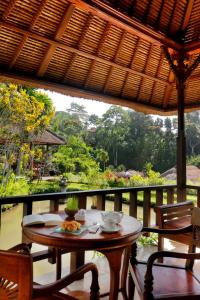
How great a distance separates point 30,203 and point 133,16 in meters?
2.61

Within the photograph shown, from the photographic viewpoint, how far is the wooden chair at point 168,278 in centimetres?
146

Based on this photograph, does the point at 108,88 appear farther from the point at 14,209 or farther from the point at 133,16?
the point at 14,209

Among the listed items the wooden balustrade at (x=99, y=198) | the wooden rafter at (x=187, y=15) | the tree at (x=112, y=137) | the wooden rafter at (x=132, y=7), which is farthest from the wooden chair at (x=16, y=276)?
the tree at (x=112, y=137)

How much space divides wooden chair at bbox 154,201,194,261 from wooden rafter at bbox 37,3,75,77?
2.40 meters

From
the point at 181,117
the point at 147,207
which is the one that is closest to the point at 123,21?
the point at 181,117

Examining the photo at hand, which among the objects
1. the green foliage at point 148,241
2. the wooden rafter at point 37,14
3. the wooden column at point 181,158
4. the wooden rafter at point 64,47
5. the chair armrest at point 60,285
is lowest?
the green foliage at point 148,241

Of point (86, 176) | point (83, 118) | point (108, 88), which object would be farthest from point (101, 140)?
point (108, 88)

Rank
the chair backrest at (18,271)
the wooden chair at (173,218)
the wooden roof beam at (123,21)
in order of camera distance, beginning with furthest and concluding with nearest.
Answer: the wooden roof beam at (123,21) < the wooden chair at (173,218) < the chair backrest at (18,271)

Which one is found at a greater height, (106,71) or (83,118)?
(83,118)

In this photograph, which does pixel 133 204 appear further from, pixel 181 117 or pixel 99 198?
pixel 181 117

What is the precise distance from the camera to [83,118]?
3109 cm

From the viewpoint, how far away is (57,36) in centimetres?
351

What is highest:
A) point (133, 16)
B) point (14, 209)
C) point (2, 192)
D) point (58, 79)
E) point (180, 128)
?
point (133, 16)

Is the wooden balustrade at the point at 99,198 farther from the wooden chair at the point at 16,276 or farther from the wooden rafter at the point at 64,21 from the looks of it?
the wooden rafter at the point at 64,21
